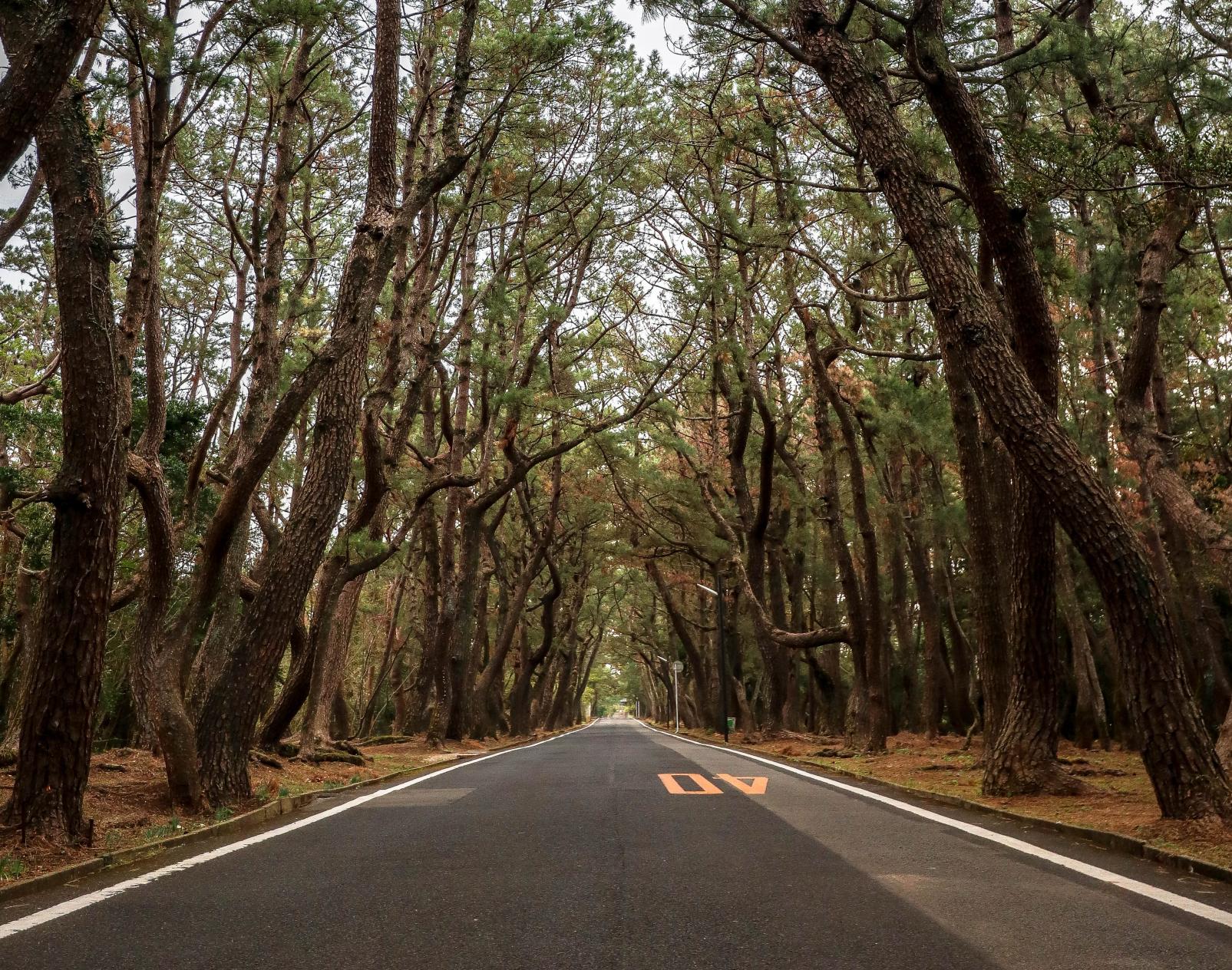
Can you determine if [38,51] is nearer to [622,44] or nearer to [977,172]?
[977,172]

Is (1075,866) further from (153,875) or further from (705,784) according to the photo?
(705,784)

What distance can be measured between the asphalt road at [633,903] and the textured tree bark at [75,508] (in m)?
0.99

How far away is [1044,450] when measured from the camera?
767 cm

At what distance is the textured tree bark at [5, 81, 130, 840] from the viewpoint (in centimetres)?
637

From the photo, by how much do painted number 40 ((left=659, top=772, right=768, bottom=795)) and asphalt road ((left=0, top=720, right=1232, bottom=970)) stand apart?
277 cm

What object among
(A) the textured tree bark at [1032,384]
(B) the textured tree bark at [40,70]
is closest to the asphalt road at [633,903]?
(A) the textured tree bark at [1032,384]

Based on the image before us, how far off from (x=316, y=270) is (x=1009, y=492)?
13.6 meters

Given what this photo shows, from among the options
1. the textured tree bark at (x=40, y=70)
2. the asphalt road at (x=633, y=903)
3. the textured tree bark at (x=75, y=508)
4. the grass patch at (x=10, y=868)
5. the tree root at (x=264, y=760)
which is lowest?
the tree root at (x=264, y=760)

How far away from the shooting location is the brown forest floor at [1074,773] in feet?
20.8

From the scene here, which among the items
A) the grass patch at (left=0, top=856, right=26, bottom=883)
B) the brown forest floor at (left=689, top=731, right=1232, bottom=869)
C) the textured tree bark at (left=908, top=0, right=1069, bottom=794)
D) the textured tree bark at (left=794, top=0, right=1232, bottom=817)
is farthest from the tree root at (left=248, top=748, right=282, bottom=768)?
the textured tree bark at (left=794, top=0, right=1232, bottom=817)

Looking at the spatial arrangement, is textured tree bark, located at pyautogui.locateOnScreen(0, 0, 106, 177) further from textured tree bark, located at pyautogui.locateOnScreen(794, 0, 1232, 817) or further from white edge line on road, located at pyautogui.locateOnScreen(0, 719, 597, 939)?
textured tree bark, located at pyautogui.locateOnScreen(794, 0, 1232, 817)

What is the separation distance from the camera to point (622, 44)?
47.8 feet

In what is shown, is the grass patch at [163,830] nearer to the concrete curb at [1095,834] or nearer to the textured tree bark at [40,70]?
the textured tree bark at [40,70]

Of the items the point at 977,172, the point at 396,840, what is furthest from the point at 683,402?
the point at 396,840
